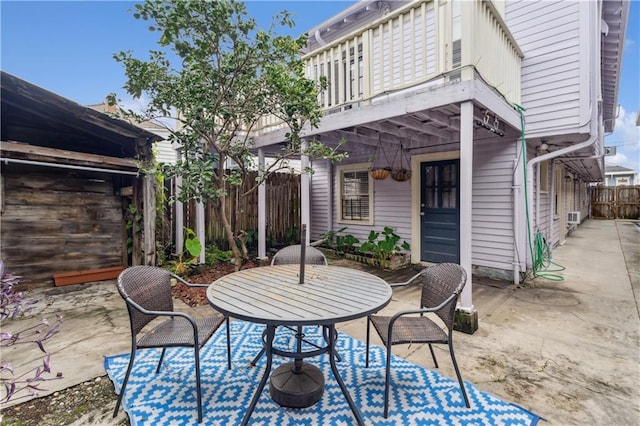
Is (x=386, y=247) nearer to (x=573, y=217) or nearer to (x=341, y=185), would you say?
(x=341, y=185)

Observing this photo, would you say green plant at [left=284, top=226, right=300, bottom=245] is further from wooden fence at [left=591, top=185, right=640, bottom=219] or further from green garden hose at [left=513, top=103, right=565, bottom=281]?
wooden fence at [left=591, top=185, right=640, bottom=219]

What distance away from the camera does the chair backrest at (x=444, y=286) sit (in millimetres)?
2000

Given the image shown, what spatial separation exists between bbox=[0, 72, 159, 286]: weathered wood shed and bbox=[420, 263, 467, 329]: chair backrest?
161 inches

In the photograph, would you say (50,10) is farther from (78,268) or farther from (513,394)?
(513,394)

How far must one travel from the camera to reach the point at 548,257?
19.9ft

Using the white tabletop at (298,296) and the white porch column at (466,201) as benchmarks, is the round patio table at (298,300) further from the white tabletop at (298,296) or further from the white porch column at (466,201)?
the white porch column at (466,201)

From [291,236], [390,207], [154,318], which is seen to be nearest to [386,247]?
[390,207]

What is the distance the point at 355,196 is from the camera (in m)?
7.08

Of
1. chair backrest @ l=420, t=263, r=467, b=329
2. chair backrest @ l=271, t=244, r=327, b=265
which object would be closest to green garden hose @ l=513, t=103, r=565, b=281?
chair backrest @ l=420, t=263, r=467, b=329

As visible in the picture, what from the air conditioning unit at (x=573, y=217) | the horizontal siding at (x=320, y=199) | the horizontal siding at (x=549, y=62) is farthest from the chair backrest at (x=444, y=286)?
the air conditioning unit at (x=573, y=217)

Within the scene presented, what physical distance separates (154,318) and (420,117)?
3.63 m

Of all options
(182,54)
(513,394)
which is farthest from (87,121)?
(513,394)

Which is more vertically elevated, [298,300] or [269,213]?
[269,213]

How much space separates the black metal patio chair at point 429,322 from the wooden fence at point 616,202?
21.1 metres
